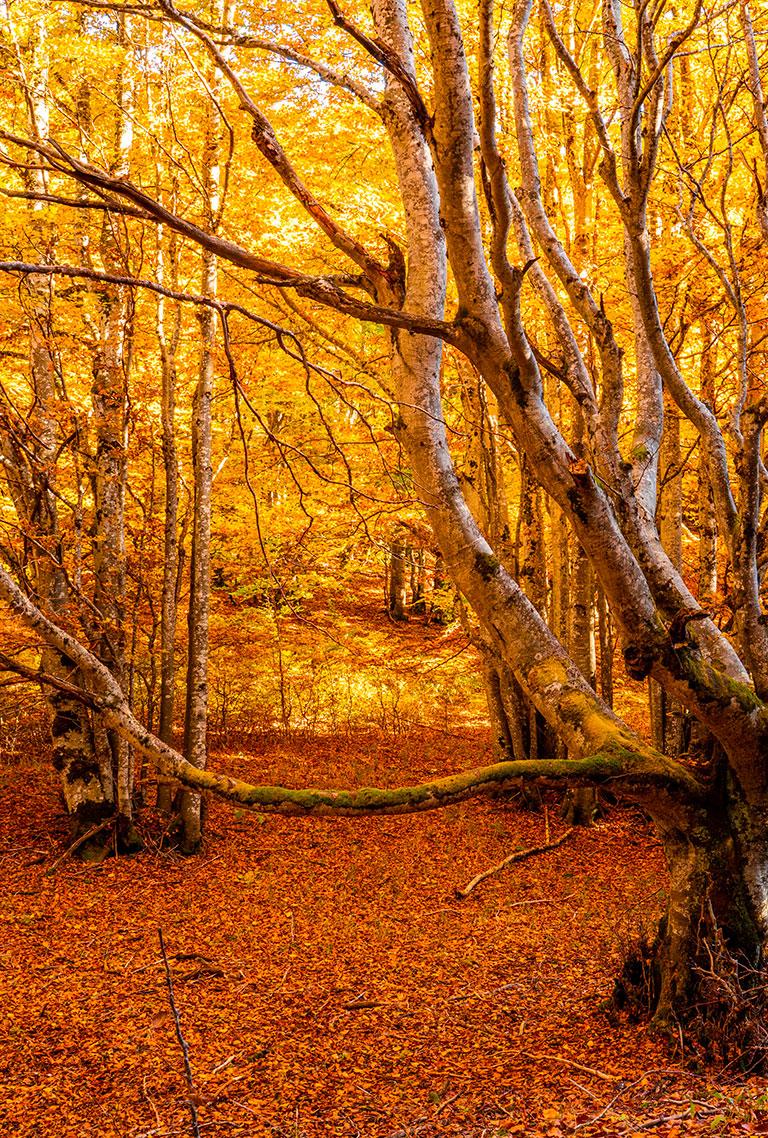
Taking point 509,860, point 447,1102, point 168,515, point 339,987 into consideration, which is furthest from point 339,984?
point 168,515

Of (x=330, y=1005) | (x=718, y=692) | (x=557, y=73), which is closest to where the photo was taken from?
A: (x=718, y=692)

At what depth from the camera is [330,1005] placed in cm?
480

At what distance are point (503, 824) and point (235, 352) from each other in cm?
655

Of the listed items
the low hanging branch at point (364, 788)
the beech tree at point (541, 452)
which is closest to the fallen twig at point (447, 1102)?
A: the beech tree at point (541, 452)

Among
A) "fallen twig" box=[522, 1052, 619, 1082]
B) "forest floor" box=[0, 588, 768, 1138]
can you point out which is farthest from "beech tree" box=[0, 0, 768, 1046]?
"forest floor" box=[0, 588, 768, 1138]

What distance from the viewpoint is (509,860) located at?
7.64 m

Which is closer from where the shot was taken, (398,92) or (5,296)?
(398,92)

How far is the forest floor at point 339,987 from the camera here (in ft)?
11.6

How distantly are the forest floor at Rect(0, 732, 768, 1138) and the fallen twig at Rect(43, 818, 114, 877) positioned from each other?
0.24 feet

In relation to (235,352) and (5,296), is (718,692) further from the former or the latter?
(5,296)

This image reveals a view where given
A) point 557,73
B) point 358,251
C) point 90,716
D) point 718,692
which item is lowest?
point 90,716

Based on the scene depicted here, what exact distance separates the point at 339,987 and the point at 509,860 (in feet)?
9.84

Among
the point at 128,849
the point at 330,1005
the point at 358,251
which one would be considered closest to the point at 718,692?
the point at 358,251

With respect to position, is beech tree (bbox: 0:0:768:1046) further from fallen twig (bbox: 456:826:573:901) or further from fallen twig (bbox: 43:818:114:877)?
fallen twig (bbox: 43:818:114:877)
